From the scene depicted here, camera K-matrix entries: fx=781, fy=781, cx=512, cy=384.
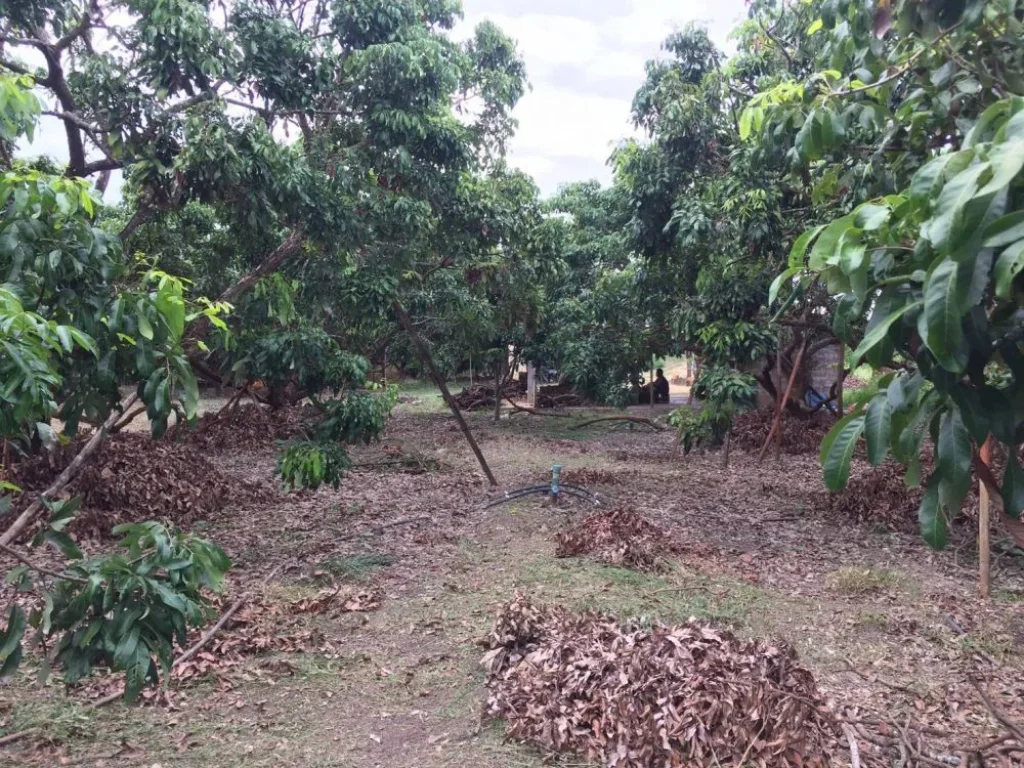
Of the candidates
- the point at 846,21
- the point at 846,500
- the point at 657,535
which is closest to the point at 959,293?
the point at 846,21

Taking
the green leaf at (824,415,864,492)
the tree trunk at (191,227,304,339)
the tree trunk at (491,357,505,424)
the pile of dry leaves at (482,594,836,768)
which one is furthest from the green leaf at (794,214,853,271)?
the tree trunk at (491,357,505,424)

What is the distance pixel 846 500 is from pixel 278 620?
18.5 ft

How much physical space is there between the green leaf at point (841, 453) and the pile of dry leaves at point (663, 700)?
186cm

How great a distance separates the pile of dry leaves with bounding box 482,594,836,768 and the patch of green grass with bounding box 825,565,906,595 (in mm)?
2092

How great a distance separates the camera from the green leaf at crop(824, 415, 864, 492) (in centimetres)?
179

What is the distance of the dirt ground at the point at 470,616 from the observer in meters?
3.59

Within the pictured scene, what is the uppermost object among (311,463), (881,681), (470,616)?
(311,463)

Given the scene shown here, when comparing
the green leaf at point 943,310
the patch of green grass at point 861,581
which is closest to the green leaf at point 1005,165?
the green leaf at point 943,310

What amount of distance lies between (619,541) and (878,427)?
4.64 meters

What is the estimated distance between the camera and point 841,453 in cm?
181

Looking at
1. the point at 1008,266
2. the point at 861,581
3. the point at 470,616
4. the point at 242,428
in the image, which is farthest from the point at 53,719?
the point at 242,428

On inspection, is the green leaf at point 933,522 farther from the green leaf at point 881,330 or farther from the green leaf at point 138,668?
the green leaf at point 138,668

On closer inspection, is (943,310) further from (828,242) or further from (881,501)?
(881,501)

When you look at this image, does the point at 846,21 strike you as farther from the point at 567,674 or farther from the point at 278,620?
the point at 278,620
